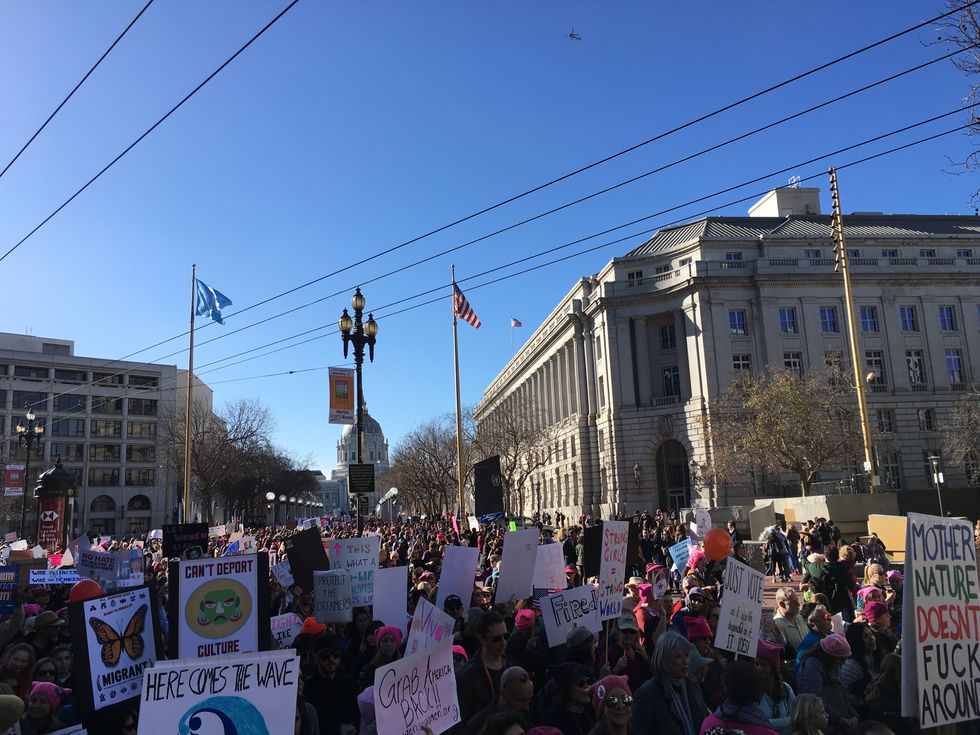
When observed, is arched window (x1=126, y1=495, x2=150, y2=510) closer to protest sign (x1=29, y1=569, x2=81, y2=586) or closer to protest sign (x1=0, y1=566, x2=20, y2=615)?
protest sign (x1=29, y1=569, x2=81, y2=586)

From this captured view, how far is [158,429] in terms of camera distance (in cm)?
9306

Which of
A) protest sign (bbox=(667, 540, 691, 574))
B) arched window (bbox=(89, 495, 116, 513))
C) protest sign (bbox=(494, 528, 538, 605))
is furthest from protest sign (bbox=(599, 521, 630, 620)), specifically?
arched window (bbox=(89, 495, 116, 513))

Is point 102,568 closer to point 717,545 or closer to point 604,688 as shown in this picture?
point 717,545

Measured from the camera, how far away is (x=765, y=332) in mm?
59219

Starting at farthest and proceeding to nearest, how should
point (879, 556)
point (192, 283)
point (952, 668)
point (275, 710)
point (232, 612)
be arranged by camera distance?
point (192, 283), point (879, 556), point (232, 612), point (952, 668), point (275, 710)

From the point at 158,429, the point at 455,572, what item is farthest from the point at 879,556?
the point at 158,429

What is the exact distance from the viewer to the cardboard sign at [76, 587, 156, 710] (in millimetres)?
6047

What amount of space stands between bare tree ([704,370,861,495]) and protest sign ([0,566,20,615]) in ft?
130

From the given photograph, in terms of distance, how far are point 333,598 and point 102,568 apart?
198 inches

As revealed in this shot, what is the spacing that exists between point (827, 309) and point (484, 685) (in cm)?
6167

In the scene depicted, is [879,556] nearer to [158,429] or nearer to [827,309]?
[827,309]

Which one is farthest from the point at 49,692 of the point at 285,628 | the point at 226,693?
the point at 285,628

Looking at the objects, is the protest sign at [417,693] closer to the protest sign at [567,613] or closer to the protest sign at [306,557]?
the protest sign at [567,613]

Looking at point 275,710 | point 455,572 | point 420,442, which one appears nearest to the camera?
point 275,710
